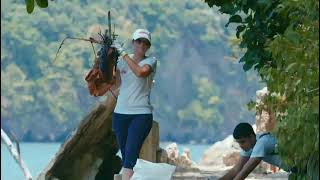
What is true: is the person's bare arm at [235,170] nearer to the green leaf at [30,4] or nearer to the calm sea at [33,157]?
the green leaf at [30,4]

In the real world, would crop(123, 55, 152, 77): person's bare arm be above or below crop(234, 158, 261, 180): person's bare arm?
above

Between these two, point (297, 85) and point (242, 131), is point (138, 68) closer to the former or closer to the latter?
point (242, 131)

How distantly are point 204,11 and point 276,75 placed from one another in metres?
67.8

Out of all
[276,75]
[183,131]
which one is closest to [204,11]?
[183,131]

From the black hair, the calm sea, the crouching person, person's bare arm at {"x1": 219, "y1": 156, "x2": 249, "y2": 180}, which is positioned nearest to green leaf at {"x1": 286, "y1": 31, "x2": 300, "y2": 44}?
the crouching person

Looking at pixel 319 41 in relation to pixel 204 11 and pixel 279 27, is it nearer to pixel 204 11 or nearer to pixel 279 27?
pixel 279 27

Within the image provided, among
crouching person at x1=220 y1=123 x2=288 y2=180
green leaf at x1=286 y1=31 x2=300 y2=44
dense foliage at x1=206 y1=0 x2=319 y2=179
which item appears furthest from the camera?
crouching person at x1=220 y1=123 x2=288 y2=180

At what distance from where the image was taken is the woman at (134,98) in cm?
986

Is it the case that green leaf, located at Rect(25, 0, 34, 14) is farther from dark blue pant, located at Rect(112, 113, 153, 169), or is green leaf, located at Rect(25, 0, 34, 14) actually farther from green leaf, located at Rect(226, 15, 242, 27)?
dark blue pant, located at Rect(112, 113, 153, 169)

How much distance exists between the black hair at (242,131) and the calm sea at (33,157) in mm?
17718

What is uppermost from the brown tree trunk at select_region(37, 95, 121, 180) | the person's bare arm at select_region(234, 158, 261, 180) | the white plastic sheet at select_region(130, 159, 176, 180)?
the person's bare arm at select_region(234, 158, 261, 180)

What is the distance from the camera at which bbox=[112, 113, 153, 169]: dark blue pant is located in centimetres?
995

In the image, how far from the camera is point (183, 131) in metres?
73.1

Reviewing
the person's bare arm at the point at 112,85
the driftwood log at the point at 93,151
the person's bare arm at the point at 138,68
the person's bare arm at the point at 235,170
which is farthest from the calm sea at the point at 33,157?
the person's bare arm at the point at 235,170
